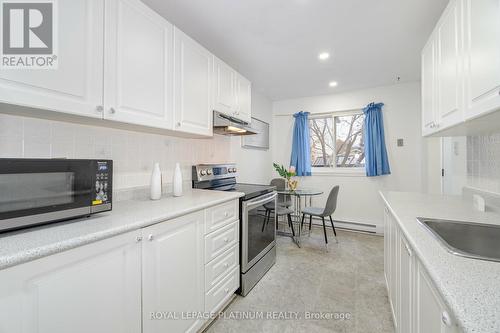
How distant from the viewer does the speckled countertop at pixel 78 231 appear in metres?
0.69

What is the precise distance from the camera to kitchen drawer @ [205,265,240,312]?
4.95 feet

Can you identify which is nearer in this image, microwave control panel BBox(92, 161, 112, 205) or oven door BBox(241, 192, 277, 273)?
microwave control panel BBox(92, 161, 112, 205)

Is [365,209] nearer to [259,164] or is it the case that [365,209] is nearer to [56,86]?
[259,164]

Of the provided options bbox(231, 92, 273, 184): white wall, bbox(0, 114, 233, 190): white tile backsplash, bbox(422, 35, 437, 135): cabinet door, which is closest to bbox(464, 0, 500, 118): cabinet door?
bbox(422, 35, 437, 135): cabinet door

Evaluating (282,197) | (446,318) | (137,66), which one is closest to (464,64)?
(446,318)

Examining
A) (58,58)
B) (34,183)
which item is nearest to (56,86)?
(58,58)

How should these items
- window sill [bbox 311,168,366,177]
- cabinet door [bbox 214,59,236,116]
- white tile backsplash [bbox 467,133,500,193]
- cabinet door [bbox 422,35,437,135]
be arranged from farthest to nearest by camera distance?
window sill [bbox 311,168,366,177] → cabinet door [bbox 214,59,236,116] → cabinet door [bbox 422,35,437,135] → white tile backsplash [bbox 467,133,500,193]

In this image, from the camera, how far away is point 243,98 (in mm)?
2531

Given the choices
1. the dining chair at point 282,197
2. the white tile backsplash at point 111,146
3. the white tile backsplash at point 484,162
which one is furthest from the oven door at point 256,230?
the white tile backsplash at point 484,162

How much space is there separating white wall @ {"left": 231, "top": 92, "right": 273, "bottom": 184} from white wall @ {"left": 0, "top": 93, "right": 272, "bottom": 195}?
1.46 ft

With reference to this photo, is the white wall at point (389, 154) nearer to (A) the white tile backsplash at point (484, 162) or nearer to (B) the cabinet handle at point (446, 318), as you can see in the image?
(A) the white tile backsplash at point (484, 162)

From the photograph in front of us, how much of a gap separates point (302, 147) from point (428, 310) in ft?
11.2

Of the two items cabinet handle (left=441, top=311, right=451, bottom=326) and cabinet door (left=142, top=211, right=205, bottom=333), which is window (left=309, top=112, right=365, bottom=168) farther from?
cabinet handle (left=441, top=311, right=451, bottom=326)

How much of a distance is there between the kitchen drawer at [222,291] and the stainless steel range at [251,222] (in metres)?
0.08
